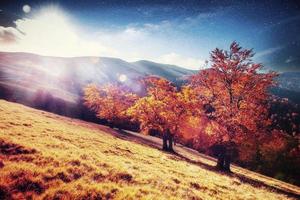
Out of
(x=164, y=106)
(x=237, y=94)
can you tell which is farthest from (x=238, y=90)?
(x=164, y=106)

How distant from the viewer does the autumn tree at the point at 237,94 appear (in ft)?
83.1

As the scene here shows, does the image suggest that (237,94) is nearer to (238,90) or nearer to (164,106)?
(238,90)

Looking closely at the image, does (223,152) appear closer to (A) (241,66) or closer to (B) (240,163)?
(A) (241,66)

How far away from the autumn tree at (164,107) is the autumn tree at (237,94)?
7.71m

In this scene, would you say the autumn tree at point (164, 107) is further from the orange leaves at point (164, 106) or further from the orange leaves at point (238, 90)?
the orange leaves at point (238, 90)

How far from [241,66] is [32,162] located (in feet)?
75.4

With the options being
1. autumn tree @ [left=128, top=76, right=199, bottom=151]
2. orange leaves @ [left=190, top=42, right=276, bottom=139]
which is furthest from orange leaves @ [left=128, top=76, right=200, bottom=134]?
orange leaves @ [left=190, top=42, right=276, bottom=139]

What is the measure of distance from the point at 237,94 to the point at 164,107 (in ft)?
43.7

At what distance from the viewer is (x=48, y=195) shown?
821 centimetres

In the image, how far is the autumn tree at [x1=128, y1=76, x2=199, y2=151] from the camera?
36.0 meters

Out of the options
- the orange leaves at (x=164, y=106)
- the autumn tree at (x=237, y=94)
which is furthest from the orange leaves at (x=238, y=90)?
the orange leaves at (x=164, y=106)

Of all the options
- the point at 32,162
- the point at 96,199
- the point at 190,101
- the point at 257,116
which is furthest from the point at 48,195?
the point at 190,101

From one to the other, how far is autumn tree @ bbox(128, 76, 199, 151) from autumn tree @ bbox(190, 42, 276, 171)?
7.71 meters

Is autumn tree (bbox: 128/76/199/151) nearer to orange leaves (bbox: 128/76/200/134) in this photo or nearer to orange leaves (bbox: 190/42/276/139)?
orange leaves (bbox: 128/76/200/134)
